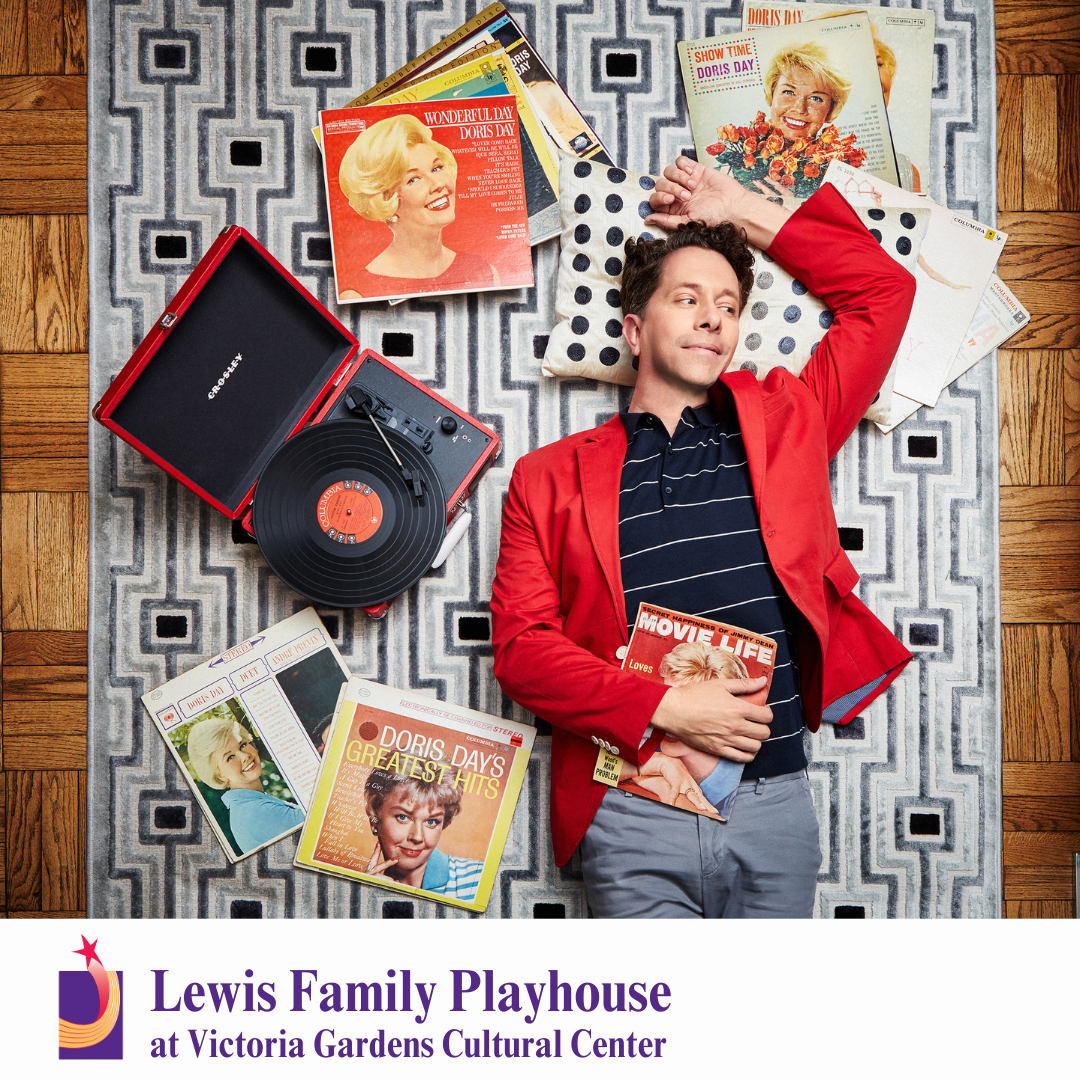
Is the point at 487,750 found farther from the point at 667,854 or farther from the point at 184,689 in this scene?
the point at 184,689

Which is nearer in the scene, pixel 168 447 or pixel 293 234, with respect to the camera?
pixel 168 447

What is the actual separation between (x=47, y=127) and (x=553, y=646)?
133cm

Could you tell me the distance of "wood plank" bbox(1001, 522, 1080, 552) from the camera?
1473 mm

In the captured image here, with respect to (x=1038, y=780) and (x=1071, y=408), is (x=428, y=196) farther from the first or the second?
(x=1038, y=780)

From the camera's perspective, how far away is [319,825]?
143 centimetres

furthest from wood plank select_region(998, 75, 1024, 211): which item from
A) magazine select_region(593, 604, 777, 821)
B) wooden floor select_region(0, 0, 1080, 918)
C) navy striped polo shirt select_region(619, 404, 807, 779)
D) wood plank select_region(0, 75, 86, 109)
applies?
wood plank select_region(0, 75, 86, 109)

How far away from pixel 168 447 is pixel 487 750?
2.47ft

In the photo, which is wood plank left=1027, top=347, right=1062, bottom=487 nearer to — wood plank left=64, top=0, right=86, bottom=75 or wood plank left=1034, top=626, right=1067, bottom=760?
wood plank left=1034, top=626, right=1067, bottom=760

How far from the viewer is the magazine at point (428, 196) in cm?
141

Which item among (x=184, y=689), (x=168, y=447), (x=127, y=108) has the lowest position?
(x=184, y=689)

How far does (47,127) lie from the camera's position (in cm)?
146
